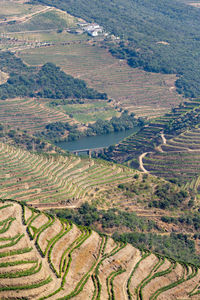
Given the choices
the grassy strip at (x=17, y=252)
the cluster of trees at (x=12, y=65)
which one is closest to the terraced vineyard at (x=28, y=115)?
the cluster of trees at (x=12, y=65)

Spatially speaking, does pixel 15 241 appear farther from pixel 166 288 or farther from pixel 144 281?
pixel 166 288

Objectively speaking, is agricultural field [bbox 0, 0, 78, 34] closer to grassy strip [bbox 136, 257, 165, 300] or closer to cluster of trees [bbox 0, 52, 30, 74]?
cluster of trees [bbox 0, 52, 30, 74]

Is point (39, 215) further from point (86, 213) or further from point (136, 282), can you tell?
point (86, 213)

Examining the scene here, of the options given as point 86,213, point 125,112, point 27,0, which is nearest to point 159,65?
point 125,112

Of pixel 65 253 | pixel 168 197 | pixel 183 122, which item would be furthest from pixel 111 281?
pixel 183 122

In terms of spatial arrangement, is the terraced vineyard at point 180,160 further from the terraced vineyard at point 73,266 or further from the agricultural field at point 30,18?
the agricultural field at point 30,18

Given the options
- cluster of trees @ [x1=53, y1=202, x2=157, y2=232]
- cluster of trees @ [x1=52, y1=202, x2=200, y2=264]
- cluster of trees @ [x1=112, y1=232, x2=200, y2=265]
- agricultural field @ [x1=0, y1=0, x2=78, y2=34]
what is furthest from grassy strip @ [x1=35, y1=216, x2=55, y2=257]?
agricultural field @ [x1=0, y1=0, x2=78, y2=34]
